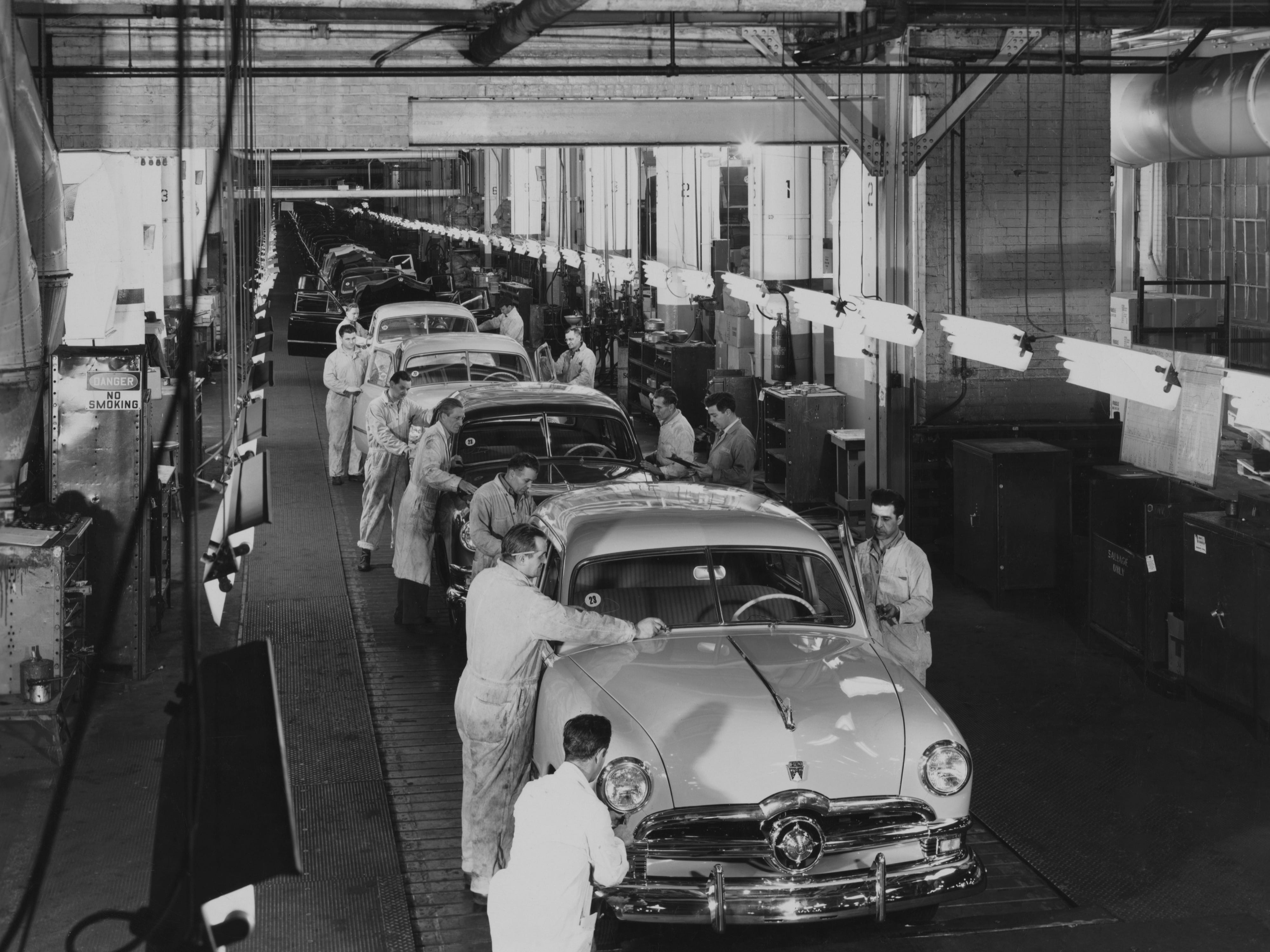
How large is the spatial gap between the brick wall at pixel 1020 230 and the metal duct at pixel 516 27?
13.9 feet

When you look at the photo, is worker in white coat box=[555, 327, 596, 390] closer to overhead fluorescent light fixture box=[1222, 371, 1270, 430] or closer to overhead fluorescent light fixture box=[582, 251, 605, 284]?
overhead fluorescent light fixture box=[582, 251, 605, 284]

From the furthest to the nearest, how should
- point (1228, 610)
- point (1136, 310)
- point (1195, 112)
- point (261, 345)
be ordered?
1. point (1136, 310)
2. point (1195, 112)
3. point (261, 345)
4. point (1228, 610)

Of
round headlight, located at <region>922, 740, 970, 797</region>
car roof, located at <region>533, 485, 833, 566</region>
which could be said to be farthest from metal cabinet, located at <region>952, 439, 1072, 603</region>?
round headlight, located at <region>922, 740, 970, 797</region>

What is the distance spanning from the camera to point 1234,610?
879cm

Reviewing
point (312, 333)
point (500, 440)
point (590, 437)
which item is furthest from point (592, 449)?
point (312, 333)

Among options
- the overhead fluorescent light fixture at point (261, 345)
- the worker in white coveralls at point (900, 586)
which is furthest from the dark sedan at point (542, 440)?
the worker in white coveralls at point (900, 586)

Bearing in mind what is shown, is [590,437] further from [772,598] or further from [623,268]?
[623,268]

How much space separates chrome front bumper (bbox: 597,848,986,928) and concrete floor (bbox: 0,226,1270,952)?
0.53m

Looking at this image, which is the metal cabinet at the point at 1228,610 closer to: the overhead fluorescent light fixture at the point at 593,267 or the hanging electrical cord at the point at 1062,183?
the hanging electrical cord at the point at 1062,183

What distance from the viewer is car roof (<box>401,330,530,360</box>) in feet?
50.5

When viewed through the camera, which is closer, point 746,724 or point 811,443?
point 746,724

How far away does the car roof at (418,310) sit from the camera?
65.0ft

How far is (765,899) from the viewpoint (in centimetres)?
555

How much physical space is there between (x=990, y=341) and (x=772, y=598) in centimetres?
368
